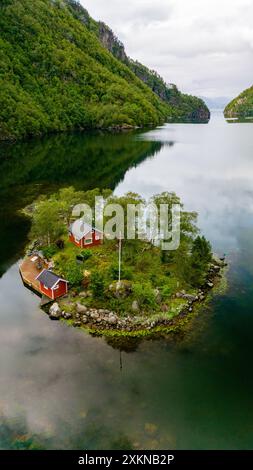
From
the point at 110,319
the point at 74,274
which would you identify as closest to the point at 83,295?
the point at 74,274

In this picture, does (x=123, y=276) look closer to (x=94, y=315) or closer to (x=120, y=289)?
(x=120, y=289)

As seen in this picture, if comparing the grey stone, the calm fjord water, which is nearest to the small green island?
the grey stone

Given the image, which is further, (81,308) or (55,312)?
(55,312)

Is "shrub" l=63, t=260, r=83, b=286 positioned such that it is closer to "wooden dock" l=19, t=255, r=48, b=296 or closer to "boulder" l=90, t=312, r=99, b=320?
"wooden dock" l=19, t=255, r=48, b=296

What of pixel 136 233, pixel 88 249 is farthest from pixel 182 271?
pixel 88 249

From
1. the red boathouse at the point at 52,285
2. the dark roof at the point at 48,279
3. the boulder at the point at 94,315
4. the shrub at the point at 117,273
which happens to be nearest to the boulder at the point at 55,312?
the red boathouse at the point at 52,285

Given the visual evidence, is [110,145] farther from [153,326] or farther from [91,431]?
[91,431]

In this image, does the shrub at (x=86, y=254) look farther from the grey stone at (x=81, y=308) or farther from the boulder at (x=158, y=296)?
the boulder at (x=158, y=296)
